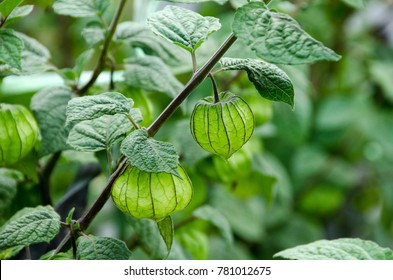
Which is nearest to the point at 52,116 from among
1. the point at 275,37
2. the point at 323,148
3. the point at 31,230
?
the point at 31,230

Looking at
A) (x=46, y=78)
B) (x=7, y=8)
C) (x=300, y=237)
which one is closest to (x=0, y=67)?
(x=7, y=8)

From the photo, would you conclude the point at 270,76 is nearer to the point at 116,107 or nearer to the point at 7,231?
the point at 116,107

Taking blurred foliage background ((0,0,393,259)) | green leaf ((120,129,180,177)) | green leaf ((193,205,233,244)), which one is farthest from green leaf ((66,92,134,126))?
blurred foliage background ((0,0,393,259))

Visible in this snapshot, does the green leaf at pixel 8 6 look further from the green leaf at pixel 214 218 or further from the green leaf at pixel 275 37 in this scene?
the green leaf at pixel 214 218

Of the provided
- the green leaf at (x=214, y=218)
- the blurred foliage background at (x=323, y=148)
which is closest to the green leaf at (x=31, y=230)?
the green leaf at (x=214, y=218)

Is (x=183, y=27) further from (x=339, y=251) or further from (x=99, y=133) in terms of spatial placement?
(x=339, y=251)

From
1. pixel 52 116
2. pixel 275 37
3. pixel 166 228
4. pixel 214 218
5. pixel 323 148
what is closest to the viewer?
pixel 275 37
